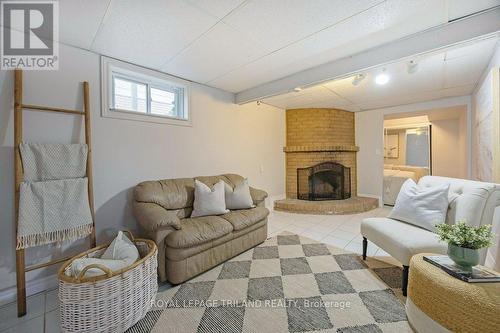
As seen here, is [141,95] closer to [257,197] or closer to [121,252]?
[121,252]

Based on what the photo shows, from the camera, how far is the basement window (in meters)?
2.27

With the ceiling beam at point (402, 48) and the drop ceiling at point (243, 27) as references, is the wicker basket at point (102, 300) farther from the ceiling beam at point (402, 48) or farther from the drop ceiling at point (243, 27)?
the ceiling beam at point (402, 48)

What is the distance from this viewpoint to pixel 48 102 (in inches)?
74.5

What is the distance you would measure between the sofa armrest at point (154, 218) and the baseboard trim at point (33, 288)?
915 mm

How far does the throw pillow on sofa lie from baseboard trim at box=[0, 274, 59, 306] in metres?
1.81

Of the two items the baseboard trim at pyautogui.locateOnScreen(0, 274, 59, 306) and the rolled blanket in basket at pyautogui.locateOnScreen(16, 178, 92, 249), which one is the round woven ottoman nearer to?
the rolled blanket in basket at pyautogui.locateOnScreen(16, 178, 92, 249)

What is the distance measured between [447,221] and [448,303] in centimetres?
106

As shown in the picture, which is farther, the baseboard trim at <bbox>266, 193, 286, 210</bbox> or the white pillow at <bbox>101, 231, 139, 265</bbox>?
the baseboard trim at <bbox>266, 193, 286, 210</bbox>

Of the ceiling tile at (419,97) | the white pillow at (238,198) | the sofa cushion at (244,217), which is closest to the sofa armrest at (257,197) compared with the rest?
the white pillow at (238,198)

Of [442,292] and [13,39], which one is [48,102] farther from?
[442,292]

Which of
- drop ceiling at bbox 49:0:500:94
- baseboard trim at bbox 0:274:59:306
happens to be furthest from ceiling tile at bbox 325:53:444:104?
baseboard trim at bbox 0:274:59:306

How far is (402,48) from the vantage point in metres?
1.96

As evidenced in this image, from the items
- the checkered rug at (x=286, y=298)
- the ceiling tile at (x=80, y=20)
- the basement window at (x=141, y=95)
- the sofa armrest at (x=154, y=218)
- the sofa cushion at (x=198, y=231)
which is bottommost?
the checkered rug at (x=286, y=298)

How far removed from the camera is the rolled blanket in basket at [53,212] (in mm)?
1601
